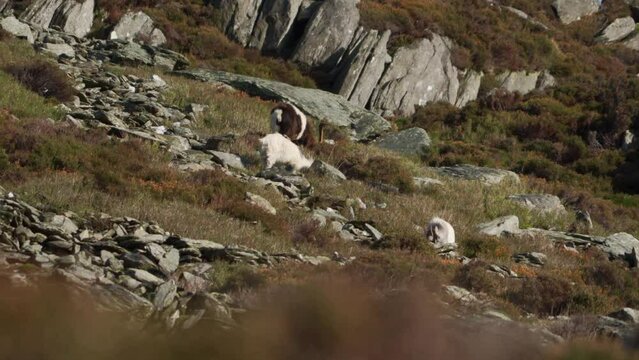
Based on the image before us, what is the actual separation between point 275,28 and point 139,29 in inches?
202

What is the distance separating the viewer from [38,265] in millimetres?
4922

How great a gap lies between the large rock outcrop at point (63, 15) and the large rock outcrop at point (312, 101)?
227 inches

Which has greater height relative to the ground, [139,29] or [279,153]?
[279,153]

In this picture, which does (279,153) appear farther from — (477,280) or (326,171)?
(477,280)

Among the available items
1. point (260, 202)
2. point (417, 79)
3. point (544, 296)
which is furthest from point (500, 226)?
point (417, 79)

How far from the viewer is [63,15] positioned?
27594 millimetres

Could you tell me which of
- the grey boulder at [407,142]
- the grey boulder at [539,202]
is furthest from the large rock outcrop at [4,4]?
the grey boulder at [539,202]

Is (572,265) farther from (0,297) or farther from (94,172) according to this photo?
(0,297)

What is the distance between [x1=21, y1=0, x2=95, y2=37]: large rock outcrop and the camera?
2725 cm

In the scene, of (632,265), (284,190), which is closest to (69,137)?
(284,190)

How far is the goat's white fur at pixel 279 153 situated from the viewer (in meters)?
14.8

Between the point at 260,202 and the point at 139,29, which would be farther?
the point at 139,29

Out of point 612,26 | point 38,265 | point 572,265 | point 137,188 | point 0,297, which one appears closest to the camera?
point 0,297

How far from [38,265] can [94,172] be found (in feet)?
18.2
